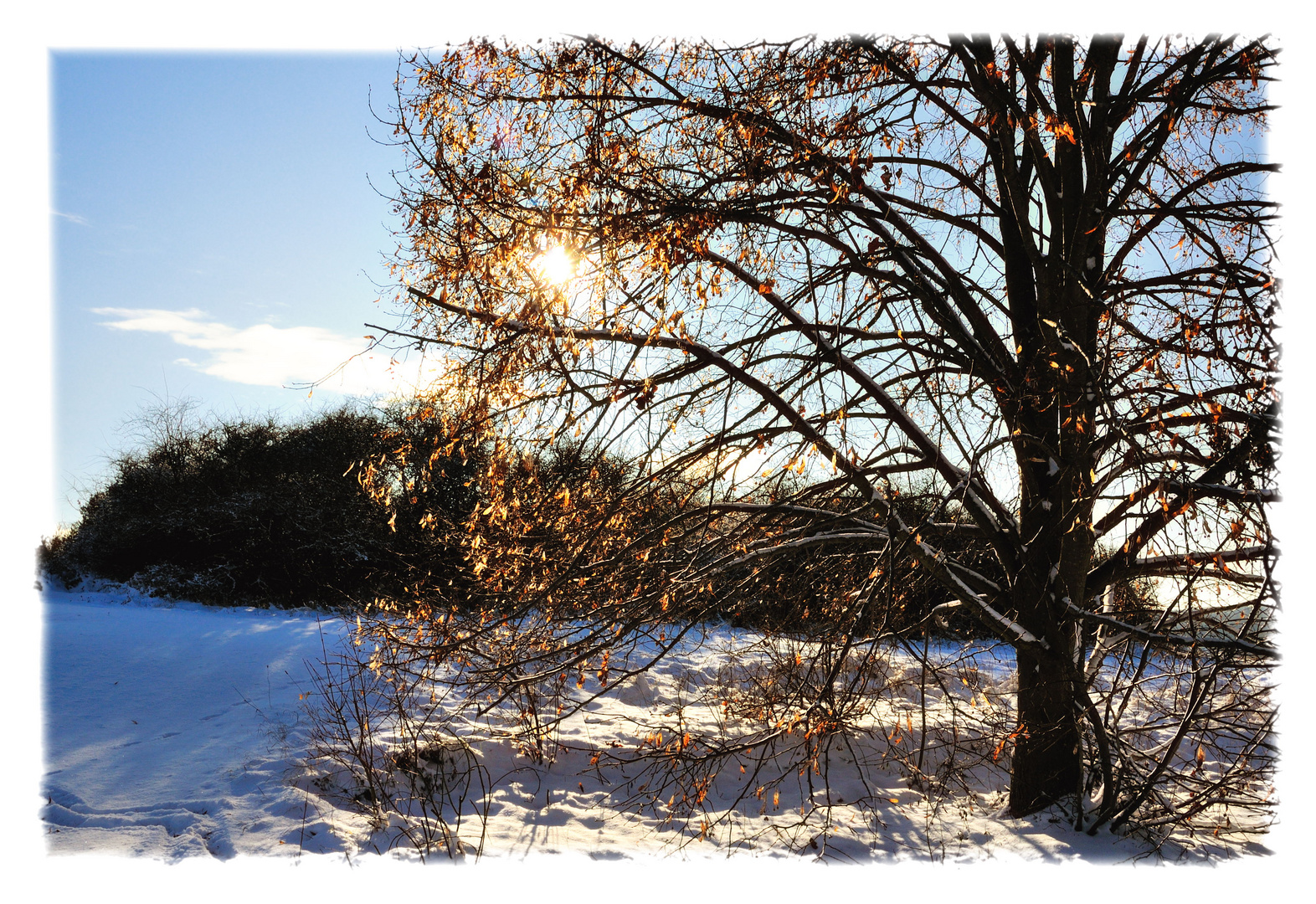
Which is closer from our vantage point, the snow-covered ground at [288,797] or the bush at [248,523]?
the snow-covered ground at [288,797]

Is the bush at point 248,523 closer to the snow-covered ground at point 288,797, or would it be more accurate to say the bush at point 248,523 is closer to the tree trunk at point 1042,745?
the snow-covered ground at point 288,797

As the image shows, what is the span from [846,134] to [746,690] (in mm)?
6617

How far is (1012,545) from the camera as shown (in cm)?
535

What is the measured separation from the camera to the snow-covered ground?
4.47 metres

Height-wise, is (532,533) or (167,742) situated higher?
(532,533)

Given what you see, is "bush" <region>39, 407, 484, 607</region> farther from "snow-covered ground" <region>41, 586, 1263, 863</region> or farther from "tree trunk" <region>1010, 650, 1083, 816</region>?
"tree trunk" <region>1010, 650, 1083, 816</region>

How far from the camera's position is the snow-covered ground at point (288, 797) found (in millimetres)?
4473

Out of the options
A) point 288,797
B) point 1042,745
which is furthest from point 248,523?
point 1042,745

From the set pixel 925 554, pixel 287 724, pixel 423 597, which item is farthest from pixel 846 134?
pixel 287 724

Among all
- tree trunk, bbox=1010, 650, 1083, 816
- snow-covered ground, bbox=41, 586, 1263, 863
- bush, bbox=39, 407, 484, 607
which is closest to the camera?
snow-covered ground, bbox=41, 586, 1263, 863

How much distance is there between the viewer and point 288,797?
497cm

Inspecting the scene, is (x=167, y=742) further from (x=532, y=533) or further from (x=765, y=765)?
(x=765, y=765)

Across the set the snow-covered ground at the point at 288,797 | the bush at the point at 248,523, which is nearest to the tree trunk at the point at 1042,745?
the snow-covered ground at the point at 288,797

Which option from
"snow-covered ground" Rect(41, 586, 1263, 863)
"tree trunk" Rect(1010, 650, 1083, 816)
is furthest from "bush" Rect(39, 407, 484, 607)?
"tree trunk" Rect(1010, 650, 1083, 816)
